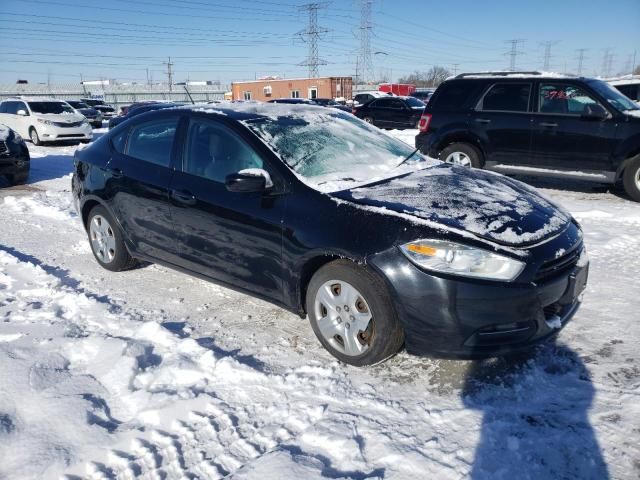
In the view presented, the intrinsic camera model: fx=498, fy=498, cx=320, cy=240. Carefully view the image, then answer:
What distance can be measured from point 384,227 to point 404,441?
1123 millimetres

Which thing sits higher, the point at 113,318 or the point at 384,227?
the point at 384,227

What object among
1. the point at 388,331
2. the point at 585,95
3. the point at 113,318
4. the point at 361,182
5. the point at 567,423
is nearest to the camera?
the point at 567,423

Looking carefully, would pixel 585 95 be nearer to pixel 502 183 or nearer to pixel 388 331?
pixel 502 183

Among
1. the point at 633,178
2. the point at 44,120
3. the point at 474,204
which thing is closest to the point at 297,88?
the point at 44,120

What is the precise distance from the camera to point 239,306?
4.01 metres

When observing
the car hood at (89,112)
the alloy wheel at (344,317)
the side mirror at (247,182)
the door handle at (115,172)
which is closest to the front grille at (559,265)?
the alloy wheel at (344,317)

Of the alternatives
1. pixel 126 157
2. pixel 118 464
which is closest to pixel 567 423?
pixel 118 464

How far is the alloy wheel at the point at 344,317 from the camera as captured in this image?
290 cm

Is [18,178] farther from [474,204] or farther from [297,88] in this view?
[297,88]

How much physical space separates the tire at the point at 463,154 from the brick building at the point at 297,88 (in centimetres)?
3882

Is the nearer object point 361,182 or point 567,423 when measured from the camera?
point 567,423

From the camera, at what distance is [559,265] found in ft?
9.27

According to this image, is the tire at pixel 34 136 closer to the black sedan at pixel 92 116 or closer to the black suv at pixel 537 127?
the black sedan at pixel 92 116

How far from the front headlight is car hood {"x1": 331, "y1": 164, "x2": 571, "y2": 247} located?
0.35ft
